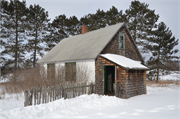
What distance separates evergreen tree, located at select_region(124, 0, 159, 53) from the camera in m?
24.3

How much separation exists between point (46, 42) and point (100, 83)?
20.1 metres

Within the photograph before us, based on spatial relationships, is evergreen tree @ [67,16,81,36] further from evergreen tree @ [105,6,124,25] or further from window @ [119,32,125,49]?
window @ [119,32,125,49]

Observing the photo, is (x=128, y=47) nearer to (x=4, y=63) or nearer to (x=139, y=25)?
(x=139, y=25)

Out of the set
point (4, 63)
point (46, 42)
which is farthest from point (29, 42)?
point (4, 63)

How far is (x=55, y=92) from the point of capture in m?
9.09

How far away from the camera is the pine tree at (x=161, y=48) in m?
23.3

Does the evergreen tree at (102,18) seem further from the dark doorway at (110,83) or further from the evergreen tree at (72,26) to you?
the dark doorway at (110,83)

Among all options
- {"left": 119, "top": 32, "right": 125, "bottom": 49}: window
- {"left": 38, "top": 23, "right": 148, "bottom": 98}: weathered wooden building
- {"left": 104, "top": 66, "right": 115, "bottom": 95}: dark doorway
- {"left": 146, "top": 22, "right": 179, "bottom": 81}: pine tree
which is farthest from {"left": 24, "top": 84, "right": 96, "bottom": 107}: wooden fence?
{"left": 146, "top": 22, "right": 179, "bottom": 81}: pine tree

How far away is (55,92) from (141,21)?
791 inches

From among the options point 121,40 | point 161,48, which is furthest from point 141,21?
point 121,40

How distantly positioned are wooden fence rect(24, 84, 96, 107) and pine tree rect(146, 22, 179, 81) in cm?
1590

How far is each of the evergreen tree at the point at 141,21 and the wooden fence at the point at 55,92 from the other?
16394 mm

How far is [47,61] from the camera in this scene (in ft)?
54.9

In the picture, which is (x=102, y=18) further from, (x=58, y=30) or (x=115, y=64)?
(x=115, y=64)
